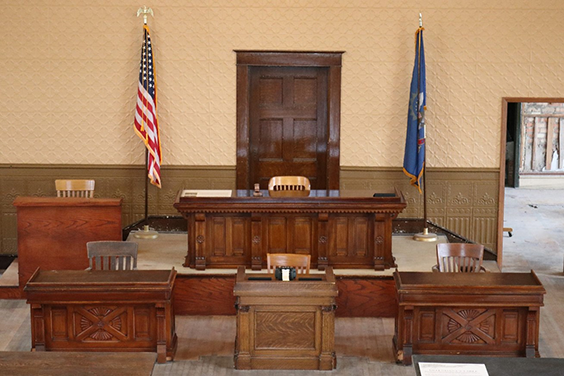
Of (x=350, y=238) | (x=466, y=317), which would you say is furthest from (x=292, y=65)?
(x=466, y=317)

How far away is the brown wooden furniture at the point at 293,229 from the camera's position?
7.34 metres

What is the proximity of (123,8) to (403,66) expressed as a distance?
12.3 feet

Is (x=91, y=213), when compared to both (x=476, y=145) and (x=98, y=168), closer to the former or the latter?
(x=98, y=168)

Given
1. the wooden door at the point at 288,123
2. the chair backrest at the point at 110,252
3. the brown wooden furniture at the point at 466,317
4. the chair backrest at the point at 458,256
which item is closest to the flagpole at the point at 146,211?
the wooden door at the point at 288,123

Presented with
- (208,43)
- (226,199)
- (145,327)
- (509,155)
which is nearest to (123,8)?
(208,43)

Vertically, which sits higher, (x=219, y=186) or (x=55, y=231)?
(x=219, y=186)

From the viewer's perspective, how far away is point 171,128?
9.65 m

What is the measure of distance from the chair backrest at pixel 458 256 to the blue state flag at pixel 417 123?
2.58 metres

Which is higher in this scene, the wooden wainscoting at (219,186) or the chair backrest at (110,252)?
the wooden wainscoting at (219,186)

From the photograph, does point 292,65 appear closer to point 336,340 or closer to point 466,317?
point 336,340

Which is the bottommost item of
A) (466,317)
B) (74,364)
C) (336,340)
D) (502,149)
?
(336,340)

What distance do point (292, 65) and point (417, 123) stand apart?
180cm

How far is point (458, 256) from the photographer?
6820mm

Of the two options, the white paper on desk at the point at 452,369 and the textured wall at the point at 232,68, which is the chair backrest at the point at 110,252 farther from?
the white paper on desk at the point at 452,369
